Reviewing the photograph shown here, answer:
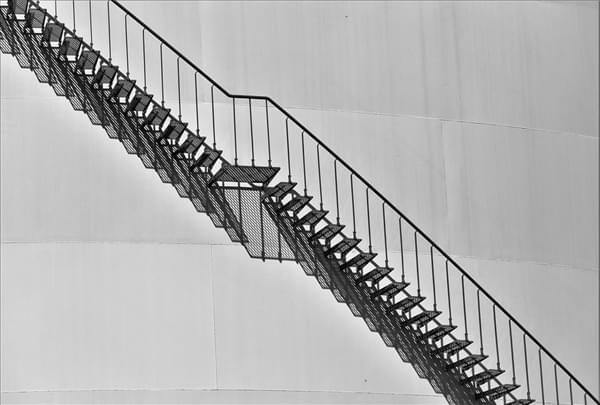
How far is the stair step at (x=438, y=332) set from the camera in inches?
961

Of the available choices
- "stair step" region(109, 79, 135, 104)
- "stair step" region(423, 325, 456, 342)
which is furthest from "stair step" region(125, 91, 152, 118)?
"stair step" region(423, 325, 456, 342)

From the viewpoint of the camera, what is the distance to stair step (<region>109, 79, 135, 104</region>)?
24531 millimetres

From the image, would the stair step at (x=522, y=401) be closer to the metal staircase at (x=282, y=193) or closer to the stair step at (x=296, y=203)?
the metal staircase at (x=282, y=193)

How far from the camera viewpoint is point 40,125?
82.7 feet

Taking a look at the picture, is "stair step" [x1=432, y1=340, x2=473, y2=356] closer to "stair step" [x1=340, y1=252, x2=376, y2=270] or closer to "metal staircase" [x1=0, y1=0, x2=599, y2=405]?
"metal staircase" [x1=0, y1=0, x2=599, y2=405]

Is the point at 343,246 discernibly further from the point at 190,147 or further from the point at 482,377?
the point at 482,377

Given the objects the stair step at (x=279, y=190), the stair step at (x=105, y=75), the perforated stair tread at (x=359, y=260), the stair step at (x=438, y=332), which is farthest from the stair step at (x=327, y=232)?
the stair step at (x=105, y=75)

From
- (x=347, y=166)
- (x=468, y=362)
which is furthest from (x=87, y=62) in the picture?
(x=468, y=362)

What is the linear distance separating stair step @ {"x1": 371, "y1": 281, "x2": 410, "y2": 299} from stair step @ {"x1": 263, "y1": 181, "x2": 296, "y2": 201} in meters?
2.04

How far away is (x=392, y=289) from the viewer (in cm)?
2478

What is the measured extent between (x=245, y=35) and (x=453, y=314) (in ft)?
18.8

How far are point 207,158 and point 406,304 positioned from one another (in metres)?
3.74

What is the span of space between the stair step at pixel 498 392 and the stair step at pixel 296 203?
3.88 meters

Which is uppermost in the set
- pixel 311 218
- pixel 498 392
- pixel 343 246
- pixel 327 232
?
pixel 311 218
